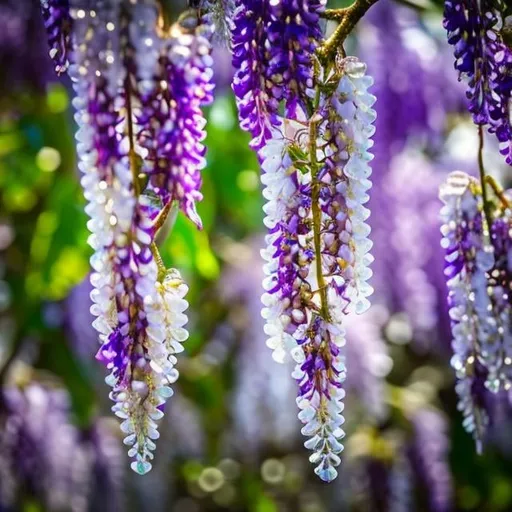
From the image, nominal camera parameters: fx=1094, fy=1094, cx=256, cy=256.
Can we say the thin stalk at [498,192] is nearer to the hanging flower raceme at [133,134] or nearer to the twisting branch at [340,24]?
the twisting branch at [340,24]

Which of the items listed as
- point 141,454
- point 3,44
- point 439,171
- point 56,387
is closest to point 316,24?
point 141,454

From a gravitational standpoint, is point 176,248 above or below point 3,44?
below

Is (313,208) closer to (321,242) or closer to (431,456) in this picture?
(321,242)

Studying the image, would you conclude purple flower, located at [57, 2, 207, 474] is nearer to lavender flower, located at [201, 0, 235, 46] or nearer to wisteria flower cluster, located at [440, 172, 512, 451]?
lavender flower, located at [201, 0, 235, 46]

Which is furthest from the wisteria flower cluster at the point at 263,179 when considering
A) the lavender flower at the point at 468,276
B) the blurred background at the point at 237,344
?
the blurred background at the point at 237,344

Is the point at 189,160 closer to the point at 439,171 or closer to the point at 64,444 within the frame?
the point at 64,444
